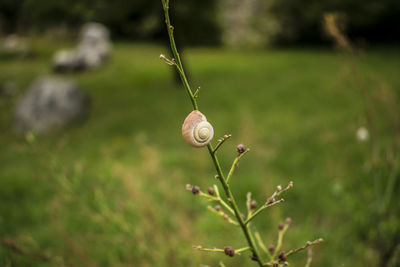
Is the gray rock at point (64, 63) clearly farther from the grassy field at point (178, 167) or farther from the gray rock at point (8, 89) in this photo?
the gray rock at point (8, 89)

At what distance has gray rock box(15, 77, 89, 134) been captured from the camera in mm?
7902

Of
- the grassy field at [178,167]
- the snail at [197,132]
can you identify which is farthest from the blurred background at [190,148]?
the snail at [197,132]

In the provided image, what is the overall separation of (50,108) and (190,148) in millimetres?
4175

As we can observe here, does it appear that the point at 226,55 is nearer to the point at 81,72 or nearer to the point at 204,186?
the point at 81,72

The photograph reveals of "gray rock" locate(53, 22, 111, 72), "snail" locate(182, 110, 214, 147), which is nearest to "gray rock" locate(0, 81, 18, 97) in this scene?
"gray rock" locate(53, 22, 111, 72)

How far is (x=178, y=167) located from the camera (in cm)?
519

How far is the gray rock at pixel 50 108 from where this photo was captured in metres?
7.90

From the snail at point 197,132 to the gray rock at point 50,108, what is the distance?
7.64m

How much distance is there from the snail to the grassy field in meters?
1.00

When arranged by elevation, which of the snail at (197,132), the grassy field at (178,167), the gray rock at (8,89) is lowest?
the gray rock at (8,89)

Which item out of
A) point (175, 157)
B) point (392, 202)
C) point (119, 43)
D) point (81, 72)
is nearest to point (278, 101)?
point (175, 157)

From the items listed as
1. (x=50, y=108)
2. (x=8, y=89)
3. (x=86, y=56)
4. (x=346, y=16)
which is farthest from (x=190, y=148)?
(x=346, y=16)

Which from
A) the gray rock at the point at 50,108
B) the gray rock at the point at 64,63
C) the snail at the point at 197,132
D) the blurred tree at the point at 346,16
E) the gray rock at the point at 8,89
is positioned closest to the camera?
the snail at the point at 197,132

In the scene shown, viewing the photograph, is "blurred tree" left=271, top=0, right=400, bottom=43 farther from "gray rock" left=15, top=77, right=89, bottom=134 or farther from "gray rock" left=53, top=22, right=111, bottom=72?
"gray rock" left=15, top=77, right=89, bottom=134
